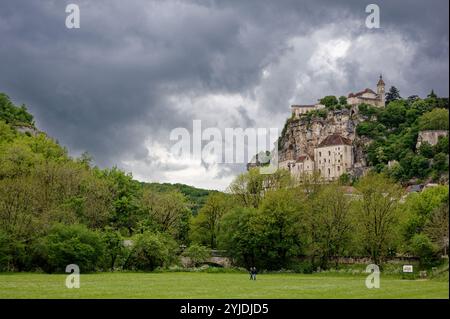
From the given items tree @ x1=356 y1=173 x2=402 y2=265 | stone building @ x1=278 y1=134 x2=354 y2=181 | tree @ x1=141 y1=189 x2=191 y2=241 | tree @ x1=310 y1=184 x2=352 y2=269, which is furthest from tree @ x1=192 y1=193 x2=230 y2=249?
stone building @ x1=278 y1=134 x2=354 y2=181

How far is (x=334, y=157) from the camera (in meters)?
195

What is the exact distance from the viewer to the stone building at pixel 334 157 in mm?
193125

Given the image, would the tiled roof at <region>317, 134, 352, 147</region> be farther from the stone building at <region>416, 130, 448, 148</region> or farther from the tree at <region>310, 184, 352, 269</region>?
the tree at <region>310, 184, 352, 269</region>

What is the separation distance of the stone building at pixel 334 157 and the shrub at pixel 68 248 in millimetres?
131245

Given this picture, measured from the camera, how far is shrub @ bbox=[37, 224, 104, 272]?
63.6m

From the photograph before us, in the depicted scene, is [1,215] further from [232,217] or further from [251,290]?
[251,290]

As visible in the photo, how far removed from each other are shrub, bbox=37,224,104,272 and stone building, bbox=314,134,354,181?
131245mm

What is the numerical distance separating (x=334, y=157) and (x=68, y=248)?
13931 centimetres

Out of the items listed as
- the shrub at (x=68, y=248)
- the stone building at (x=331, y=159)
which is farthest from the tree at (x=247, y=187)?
the stone building at (x=331, y=159)

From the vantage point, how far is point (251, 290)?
130 feet

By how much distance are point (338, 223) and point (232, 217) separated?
12.4 meters

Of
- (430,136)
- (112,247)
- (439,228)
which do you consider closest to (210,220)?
(112,247)
